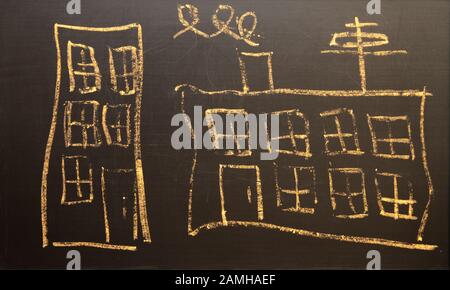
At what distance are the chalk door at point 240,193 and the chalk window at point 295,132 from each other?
16cm

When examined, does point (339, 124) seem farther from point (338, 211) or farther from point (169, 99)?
point (169, 99)

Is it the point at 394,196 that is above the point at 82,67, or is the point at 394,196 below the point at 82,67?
below

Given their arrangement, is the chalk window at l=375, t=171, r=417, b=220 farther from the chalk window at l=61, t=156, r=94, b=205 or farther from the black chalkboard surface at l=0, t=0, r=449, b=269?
the chalk window at l=61, t=156, r=94, b=205

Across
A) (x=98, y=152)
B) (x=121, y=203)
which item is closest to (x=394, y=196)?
(x=121, y=203)

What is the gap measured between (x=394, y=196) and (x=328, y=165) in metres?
0.28

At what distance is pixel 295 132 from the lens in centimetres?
222

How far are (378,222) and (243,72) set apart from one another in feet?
2.57

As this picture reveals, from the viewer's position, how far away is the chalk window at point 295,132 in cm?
222

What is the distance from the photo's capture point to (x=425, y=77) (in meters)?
2.21

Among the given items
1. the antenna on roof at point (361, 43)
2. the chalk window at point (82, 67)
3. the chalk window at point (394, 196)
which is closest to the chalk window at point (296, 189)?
the chalk window at point (394, 196)

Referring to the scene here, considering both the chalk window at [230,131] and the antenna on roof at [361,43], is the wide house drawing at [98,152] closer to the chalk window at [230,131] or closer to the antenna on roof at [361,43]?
the chalk window at [230,131]

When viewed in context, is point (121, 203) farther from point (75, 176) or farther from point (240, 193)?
point (240, 193)

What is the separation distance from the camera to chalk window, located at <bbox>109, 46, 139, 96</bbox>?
7.28ft

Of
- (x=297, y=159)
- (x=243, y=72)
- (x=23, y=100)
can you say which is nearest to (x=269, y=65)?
(x=243, y=72)
